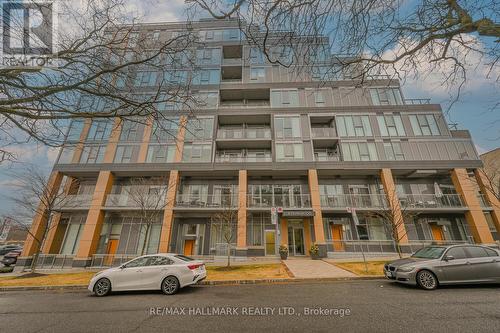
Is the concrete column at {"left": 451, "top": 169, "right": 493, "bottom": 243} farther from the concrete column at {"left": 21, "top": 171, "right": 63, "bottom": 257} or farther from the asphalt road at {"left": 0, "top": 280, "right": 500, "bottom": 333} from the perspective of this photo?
the concrete column at {"left": 21, "top": 171, "right": 63, "bottom": 257}

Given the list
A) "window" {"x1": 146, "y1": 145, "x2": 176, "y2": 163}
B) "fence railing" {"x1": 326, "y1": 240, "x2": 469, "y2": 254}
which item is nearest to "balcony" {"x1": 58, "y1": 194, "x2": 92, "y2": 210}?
"window" {"x1": 146, "y1": 145, "x2": 176, "y2": 163}

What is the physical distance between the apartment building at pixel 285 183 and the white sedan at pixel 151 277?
959cm

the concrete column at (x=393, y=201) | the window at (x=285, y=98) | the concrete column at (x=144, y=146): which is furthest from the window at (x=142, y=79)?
the concrete column at (x=393, y=201)

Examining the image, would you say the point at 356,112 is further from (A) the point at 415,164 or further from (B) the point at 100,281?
(B) the point at 100,281

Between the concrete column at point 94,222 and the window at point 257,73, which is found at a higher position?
the window at point 257,73

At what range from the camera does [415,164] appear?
18609 millimetres

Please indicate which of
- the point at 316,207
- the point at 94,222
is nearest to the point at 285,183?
the point at 316,207

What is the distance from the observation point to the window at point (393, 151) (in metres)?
19.3

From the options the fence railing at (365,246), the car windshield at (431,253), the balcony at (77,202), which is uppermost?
the balcony at (77,202)

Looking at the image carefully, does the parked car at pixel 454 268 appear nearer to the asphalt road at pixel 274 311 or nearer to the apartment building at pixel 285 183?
the asphalt road at pixel 274 311

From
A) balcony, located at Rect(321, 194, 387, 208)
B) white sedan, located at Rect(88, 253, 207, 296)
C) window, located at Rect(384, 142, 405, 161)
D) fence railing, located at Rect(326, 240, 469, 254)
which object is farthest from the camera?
window, located at Rect(384, 142, 405, 161)

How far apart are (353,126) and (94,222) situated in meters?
25.8

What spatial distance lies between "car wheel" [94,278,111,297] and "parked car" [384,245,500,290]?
10273 millimetres

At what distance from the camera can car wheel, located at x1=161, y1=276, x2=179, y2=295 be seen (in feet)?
22.8
